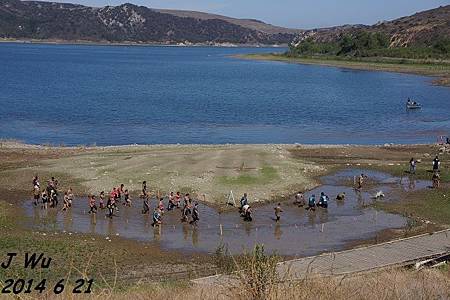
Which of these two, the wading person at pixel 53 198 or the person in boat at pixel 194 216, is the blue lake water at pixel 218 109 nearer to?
the wading person at pixel 53 198

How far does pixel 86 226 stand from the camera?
32406mm

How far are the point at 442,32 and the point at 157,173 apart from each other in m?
176

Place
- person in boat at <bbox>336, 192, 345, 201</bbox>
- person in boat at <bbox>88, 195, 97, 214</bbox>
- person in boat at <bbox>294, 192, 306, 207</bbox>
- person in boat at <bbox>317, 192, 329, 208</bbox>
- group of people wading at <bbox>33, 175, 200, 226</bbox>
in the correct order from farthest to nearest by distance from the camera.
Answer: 1. person in boat at <bbox>336, 192, 345, 201</bbox>
2. person in boat at <bbox>294, 192, 306, 207</bbox>
3. person in boat at <bbox>317, 192, 329, 208</bbox>
4. person in boat at <bbox>88, 195, 97, 214</bbox>
5. group of people wading at <bbox>33, 175, 200, 226</bbox>

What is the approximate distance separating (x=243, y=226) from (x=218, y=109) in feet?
193

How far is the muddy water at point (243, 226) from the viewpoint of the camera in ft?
99.1

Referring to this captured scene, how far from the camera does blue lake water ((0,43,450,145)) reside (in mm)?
68438

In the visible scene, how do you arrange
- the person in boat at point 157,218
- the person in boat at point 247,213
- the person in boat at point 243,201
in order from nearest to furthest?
the person in boat at point 157,218 < the person in boat at point 247,213 < the person in boat at point 243,201

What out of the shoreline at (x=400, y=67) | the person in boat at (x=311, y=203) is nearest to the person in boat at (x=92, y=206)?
the person in boat at (x=311, y=203)

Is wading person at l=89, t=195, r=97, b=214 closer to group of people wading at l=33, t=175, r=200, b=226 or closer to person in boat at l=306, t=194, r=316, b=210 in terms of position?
group of people wading at l=33, t=175, r=200, b=226

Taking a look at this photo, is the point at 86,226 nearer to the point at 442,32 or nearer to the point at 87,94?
the point at 87,94

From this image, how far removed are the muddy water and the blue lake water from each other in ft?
93.4

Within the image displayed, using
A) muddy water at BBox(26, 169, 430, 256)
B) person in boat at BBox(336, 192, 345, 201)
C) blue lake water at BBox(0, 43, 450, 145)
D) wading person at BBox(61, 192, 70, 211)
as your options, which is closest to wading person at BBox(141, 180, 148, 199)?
muddy water at BBox(26, 169, 430, 256)

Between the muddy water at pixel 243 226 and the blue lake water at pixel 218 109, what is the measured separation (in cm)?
2846

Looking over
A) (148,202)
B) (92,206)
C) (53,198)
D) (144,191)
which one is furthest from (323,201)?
(53,198)
